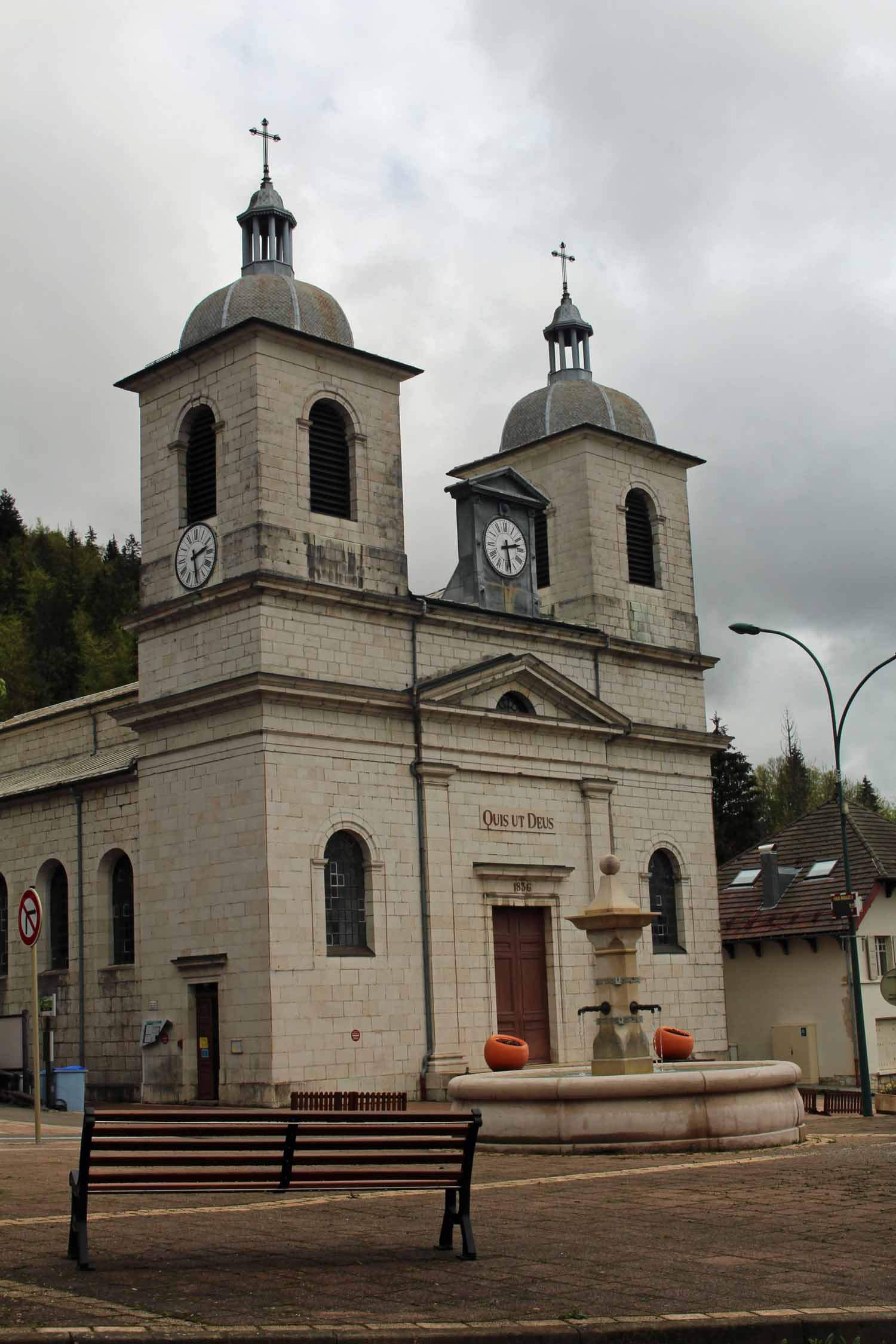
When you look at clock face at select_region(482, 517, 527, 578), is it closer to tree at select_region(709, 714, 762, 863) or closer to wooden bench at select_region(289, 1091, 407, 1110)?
wooden bench at select_region(289, 1091, 407, 1110)

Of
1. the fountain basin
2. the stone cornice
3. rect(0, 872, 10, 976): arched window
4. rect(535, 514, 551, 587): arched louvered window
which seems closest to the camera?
the fountain basin

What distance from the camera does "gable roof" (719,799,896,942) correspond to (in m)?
38.2

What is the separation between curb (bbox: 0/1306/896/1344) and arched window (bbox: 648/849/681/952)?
25.5 metres

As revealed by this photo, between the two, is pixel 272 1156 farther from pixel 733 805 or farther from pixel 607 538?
pixel 733 805

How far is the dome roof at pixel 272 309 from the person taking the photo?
99.8 ft

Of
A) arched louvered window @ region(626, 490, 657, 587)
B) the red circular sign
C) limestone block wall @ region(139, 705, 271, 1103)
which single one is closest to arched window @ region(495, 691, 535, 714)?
arched louvered window @ region(626, 490, 657, 587)

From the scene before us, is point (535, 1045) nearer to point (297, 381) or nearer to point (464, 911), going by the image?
point (464, 911)

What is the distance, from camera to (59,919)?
3275 centimetres

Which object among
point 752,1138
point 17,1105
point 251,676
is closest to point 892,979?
point 752,1138

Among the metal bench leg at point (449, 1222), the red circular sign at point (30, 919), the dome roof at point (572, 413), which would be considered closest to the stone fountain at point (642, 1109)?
the red circular sign at point (30, 919)

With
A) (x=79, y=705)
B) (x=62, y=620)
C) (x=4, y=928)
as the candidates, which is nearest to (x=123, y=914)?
(x=4, y=928)

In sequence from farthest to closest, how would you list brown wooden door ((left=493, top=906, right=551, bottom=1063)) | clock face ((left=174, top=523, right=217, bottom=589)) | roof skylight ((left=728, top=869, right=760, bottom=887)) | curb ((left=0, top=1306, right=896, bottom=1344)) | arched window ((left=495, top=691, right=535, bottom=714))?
roof skylight ((left=728, top=869, right=760, bottom=887)) → arched window ((left=495, top=691, right=535, bottom=714)) → brown wooden door ((left=493, top=906, right=551, bottom=1063)) → clock face ((left=174, top=523, right=217, bottom=589)) → curb ((left=0, top=1306, right=896, bottom=1344))

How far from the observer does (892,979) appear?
23594 mm

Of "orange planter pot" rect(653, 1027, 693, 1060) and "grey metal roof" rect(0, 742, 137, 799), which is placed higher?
"grey metal roof" rect(0, 742, 137, 799)
